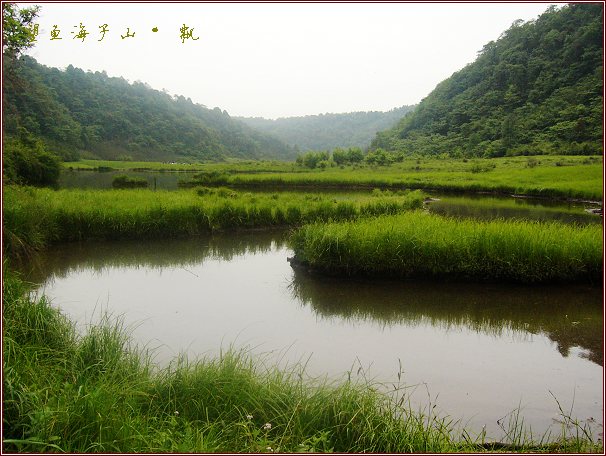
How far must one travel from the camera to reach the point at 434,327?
293 inches

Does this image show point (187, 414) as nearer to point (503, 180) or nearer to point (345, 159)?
point (503, 180)

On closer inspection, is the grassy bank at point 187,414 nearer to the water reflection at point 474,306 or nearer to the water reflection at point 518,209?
the water reflection at point 474,306

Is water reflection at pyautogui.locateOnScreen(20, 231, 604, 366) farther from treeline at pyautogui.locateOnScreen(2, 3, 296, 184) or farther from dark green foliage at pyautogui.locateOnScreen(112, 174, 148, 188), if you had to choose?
dark green foliage at pyautogui.locateOnScreen(112, 174, 148, 188)

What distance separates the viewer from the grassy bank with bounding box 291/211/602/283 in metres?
9.56

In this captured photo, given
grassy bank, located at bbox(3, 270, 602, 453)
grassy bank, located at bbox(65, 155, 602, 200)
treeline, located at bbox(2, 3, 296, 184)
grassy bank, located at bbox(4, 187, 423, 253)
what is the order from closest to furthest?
grassy bank, located at bbox(3, 270, 602, 453)
grassy bank, located at bbox(4, 187, 423, 253)
grassy bank, located at bbox(65, 155, 602, 200)
treeline, located at bbox(2, 3, 296, 184)

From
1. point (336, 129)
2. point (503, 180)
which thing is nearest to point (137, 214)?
point (503, 180)

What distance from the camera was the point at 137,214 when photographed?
13500mm

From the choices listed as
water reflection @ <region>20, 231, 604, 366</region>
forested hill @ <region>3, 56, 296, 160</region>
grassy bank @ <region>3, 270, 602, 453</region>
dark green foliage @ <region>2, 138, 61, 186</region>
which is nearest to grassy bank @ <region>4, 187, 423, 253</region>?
water reflection @ <region>20, 231, 604, 366</region>

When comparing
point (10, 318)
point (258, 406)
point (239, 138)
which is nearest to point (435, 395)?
point (258, 406)

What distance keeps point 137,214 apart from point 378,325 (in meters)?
8.99

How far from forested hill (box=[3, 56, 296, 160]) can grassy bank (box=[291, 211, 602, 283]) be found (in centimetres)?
3251

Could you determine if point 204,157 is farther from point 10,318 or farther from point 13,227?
point 10,318

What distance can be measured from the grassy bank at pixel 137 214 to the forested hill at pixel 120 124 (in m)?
24.8

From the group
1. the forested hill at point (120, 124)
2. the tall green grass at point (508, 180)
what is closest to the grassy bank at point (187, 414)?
the tall green grass at point (508, 180)
